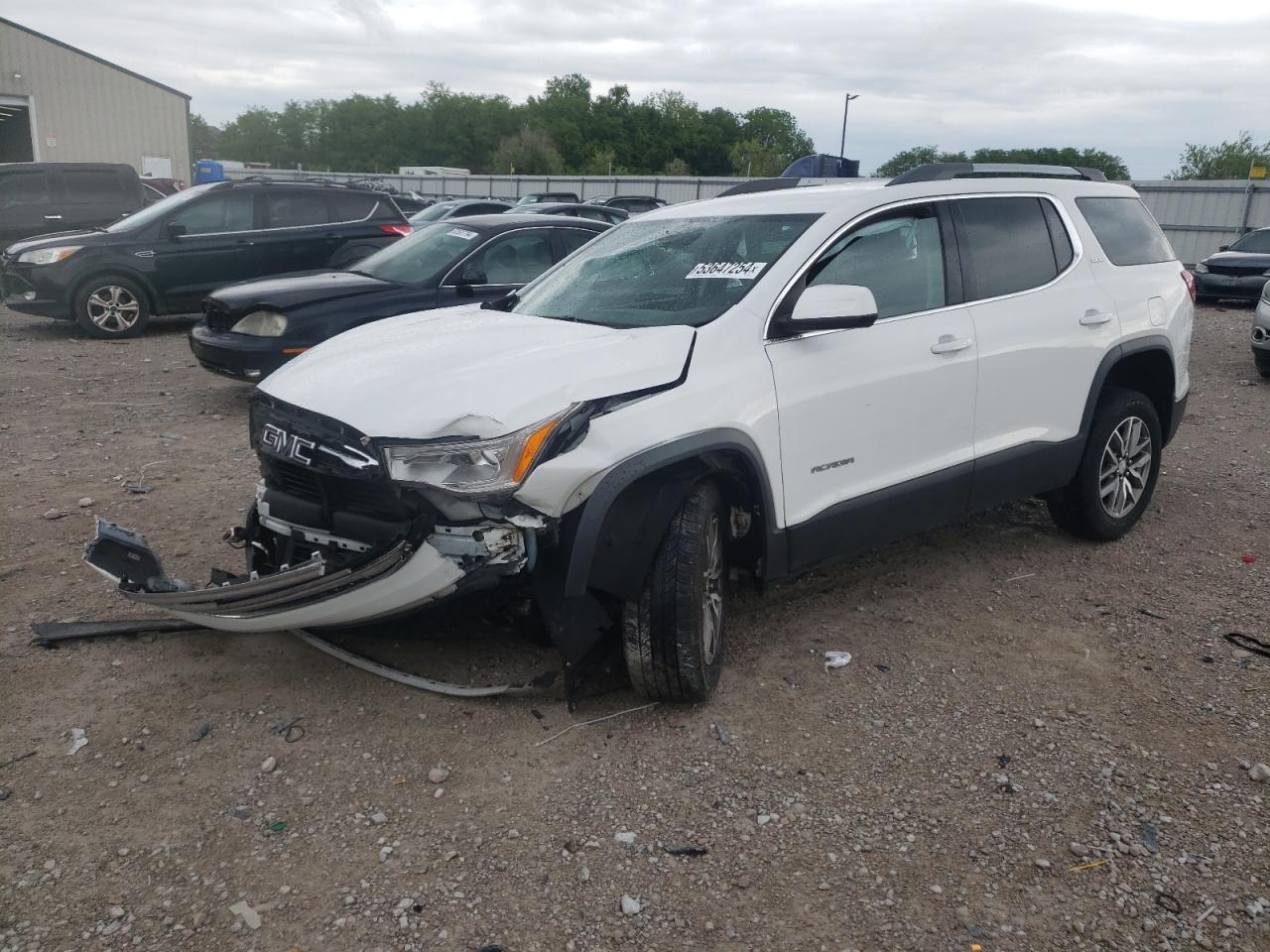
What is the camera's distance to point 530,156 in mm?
74562

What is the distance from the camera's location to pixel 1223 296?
1642cm

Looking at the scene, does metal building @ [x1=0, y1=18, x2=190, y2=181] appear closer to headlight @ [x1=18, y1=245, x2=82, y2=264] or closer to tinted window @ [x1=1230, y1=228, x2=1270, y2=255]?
headlight @ [x1=18, y1=245, x2=82, y2=264]

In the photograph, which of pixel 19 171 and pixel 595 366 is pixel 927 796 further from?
pixel 19 171

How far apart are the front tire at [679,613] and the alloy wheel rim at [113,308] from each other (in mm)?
10033

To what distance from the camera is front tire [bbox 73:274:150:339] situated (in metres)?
11.1

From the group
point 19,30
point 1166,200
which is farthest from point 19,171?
point 1166,200

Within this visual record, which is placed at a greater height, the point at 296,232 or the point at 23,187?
the point at 23,187

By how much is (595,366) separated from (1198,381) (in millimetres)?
8961

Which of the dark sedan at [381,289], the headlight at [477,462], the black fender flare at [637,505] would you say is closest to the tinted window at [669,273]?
the black fender flare at [637,505]

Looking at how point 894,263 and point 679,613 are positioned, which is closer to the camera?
point 679,613

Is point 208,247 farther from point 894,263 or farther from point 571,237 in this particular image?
point 894,263

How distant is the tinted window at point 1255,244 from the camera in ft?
56.2

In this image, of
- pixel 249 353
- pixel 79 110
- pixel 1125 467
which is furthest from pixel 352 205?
pixel 79 110

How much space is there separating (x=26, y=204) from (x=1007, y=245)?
1454 cm
